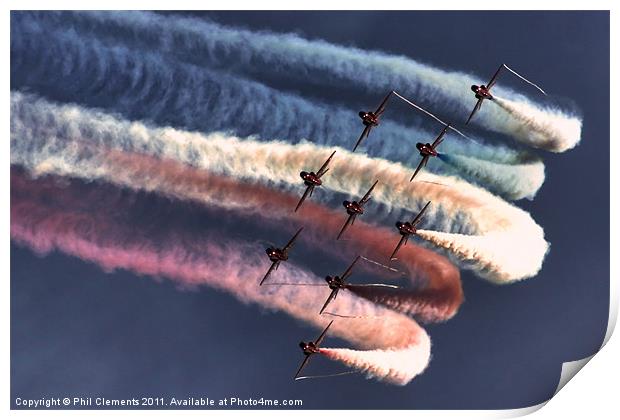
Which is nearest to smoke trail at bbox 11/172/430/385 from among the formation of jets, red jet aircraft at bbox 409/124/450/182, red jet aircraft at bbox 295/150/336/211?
the formation of jets

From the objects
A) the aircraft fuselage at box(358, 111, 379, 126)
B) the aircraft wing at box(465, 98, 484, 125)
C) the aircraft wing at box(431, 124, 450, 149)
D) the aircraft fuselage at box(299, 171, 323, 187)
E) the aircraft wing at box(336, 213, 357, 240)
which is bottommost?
the aircraft wing at box(336, 213, 357, 240)

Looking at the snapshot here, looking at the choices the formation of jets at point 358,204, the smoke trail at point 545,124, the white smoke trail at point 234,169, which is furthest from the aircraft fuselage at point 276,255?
the smoke trail at point 545,124

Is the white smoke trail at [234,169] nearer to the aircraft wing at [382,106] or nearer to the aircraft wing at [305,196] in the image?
the aircraft wing at [305,196]

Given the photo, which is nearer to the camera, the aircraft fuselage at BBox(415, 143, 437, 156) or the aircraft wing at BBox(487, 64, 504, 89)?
the aircraft fuselage at BBox(415, 143, 437, 156)

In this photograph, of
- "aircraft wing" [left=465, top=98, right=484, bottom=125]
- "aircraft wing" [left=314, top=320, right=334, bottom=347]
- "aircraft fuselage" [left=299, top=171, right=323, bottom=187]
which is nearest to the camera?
"aircraft fuselage" [left=299, top=171, right=323, bottom=187]

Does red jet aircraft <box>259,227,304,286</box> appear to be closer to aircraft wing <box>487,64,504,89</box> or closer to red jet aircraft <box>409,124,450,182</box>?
red jet aircraft <box>409,124,450,182</box>

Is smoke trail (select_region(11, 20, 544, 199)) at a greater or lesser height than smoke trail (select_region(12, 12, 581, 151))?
lesser
